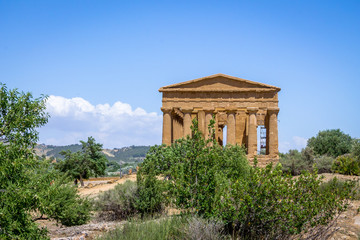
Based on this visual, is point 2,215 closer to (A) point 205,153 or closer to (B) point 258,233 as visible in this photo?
(A) point 205,153

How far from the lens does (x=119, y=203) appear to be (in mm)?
18625

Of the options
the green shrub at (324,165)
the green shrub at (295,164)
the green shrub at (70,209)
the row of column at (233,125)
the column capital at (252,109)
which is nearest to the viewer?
the green shrub at (70,209)

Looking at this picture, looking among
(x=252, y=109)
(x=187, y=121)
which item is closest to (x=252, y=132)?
(x=252, y=109)

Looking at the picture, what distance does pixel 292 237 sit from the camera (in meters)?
10.3

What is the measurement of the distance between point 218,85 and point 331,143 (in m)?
24.9

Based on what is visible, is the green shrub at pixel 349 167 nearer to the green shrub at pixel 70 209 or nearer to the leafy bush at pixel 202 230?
the green shrub at pixel 70 209

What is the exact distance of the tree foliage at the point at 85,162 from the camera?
117 ft

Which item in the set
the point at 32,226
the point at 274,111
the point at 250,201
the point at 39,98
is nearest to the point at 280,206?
the point at 250,201

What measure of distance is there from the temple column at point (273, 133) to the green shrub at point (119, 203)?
18.4 metres

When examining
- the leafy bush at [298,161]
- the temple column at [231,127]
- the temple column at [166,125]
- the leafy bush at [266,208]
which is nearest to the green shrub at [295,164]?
the leafy bush at [298,161]

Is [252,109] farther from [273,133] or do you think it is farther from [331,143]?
[331,143]

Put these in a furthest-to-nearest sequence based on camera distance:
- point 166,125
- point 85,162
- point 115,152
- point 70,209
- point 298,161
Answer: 1. point 115,152
2. point 85,162
3. point 166,125
4. point 298,161
5. point 70,209

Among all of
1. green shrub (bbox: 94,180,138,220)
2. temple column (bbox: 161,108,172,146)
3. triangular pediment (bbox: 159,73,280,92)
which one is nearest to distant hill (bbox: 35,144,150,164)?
temple column (bbox: 161,108,172,146)

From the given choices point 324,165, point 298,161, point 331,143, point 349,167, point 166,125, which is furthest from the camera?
point 331,143
